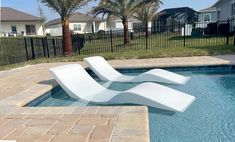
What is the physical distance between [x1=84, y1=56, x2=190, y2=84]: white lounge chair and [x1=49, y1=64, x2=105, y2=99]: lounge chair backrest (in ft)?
3.38

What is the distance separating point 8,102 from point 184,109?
3356mm

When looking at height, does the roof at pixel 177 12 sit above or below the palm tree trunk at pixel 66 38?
above

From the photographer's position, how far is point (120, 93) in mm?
5281

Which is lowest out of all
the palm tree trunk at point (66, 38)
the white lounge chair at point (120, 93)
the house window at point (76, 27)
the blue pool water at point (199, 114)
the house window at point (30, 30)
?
the blue pool water at point (199, 114)

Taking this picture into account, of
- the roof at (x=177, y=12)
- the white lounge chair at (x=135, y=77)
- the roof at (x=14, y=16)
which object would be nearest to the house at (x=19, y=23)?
the roof at (x=14, y=16)

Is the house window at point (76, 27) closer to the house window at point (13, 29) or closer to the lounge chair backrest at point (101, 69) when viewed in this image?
the house window at point (13, 29)

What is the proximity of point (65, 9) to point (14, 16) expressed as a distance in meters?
29.6

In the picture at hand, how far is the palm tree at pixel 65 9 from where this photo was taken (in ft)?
45.5

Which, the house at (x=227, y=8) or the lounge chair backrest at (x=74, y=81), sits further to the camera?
the house at (x=227, y=8)

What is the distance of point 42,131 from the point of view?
3.43 meters

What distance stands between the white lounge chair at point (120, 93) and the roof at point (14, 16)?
35.9 meters

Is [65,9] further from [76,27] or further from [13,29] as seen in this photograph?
[76,27]

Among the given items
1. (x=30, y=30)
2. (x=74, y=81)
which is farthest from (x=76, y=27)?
(x=74, y=81)

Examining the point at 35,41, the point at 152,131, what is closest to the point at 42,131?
the point at 152,131
